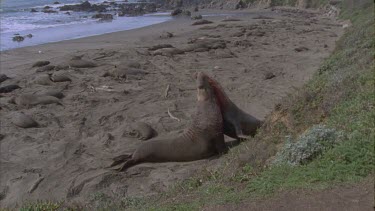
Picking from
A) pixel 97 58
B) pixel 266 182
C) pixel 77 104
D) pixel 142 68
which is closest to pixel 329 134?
pixel 266 182

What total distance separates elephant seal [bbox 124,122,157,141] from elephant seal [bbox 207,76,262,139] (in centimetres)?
Result: 180

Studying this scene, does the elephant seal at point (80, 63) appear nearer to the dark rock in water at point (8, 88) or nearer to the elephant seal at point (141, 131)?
the dark rock in water at point (8, 88)

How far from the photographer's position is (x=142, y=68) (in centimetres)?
1761

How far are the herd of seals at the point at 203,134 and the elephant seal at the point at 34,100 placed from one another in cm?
503

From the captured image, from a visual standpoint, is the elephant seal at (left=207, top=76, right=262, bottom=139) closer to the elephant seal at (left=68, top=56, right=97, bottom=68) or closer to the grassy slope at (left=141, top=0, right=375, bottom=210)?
the grassy slope at (left=141, top=0, right=375, bottom=210)

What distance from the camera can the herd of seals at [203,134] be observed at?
365 inches

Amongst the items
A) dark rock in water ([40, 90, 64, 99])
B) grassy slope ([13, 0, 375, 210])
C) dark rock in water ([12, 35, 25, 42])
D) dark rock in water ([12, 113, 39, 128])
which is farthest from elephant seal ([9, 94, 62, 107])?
dark rock in water ([12, 35, 25, 42])

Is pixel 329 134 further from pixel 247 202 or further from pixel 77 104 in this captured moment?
pixel 77 104

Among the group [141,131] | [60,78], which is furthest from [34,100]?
[141,131]

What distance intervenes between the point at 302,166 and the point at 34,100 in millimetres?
9264

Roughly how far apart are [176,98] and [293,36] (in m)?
13.2

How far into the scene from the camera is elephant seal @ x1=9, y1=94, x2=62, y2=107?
536 inches

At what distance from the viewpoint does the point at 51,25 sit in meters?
35.6

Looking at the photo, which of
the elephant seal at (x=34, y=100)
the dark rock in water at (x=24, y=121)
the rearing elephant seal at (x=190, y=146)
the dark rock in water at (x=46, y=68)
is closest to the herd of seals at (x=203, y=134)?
the rearing elephant seal at (x=190, y=146)
